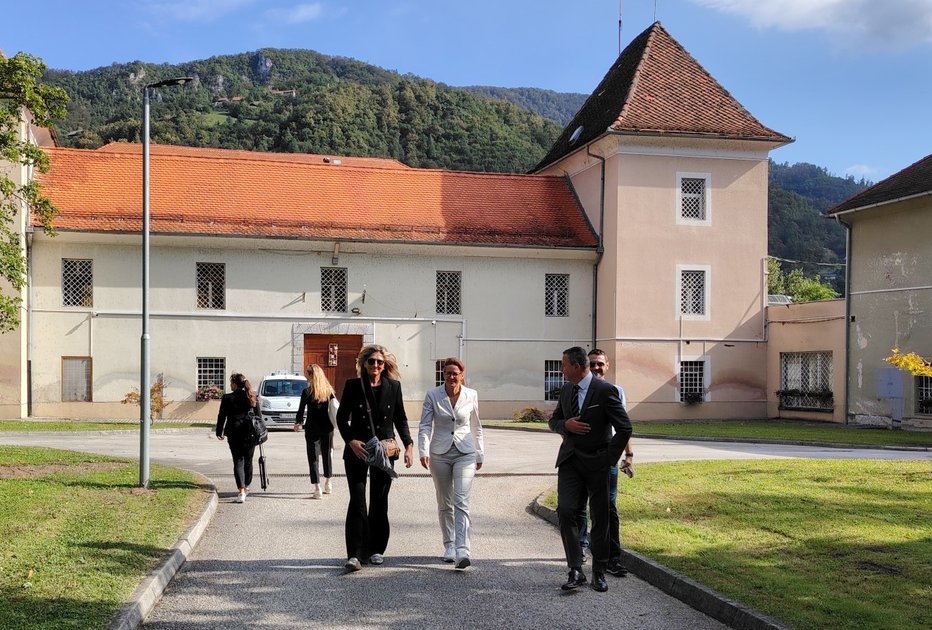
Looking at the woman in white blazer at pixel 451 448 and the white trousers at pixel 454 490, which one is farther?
the woman in white blazer at pixel 451 448

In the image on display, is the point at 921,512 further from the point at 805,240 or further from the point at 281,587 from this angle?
the point at 805,240

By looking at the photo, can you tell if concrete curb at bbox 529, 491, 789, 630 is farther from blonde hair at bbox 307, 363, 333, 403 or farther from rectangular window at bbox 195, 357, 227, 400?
rectangular window at bbox 195, 357, 227, 400

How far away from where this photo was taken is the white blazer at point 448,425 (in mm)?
9539

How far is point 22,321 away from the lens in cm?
3175

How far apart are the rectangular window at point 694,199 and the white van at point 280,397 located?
15026mm

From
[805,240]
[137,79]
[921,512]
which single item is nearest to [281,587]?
[921,512]

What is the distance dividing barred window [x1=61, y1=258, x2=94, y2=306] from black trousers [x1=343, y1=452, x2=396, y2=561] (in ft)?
84.9

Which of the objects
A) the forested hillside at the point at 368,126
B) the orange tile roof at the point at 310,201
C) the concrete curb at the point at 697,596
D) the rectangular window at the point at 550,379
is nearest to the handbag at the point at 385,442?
the concrete curb at the point at 697,596

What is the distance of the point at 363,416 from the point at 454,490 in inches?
44.1

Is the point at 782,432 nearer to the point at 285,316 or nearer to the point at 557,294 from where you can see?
the point at 557,294

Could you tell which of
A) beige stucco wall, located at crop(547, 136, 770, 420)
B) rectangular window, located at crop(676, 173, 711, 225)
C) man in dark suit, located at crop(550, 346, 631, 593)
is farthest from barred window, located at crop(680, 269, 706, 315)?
man in dark suit, located at crop(550, 346, 631, 593)

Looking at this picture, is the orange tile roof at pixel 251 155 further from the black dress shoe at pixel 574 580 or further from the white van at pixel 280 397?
the black dress shoe at pixel 574 580

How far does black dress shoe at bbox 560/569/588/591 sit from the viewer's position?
842 cm

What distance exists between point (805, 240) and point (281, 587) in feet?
331
